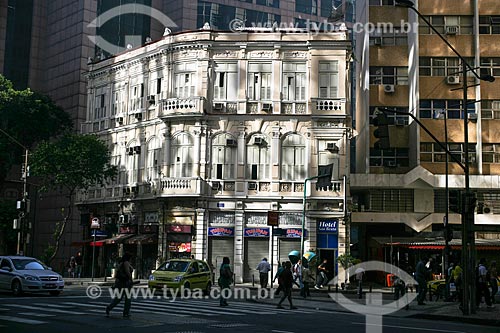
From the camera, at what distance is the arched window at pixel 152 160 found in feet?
140

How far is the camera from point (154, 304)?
74.4ft

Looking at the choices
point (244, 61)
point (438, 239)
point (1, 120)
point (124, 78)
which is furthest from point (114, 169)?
point (438, 239)

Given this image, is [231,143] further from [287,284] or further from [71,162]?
[287,284]

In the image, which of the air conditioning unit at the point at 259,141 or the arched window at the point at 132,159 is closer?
the air conditioning unit at the point at 259,141

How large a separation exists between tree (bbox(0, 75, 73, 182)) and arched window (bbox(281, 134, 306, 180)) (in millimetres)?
23029

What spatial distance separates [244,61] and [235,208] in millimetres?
9233

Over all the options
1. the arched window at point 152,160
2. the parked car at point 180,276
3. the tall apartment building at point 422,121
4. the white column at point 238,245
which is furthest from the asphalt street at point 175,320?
the tall apartment building at point 422,121

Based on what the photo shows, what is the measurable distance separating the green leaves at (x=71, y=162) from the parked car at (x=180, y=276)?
15.3m

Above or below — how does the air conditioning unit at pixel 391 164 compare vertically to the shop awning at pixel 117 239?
above

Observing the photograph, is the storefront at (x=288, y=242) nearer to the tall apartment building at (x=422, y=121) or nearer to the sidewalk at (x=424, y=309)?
the sidewalk at (x=424, y=309)

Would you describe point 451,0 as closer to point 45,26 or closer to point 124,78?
point 124,78

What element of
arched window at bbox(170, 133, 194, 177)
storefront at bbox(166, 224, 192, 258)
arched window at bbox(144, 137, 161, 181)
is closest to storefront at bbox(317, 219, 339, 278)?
storefront at bbox(166, 224, 192, 258)

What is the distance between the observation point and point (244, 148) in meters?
41.2

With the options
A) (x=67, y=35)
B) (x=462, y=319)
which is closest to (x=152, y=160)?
(x=462, y=319)
